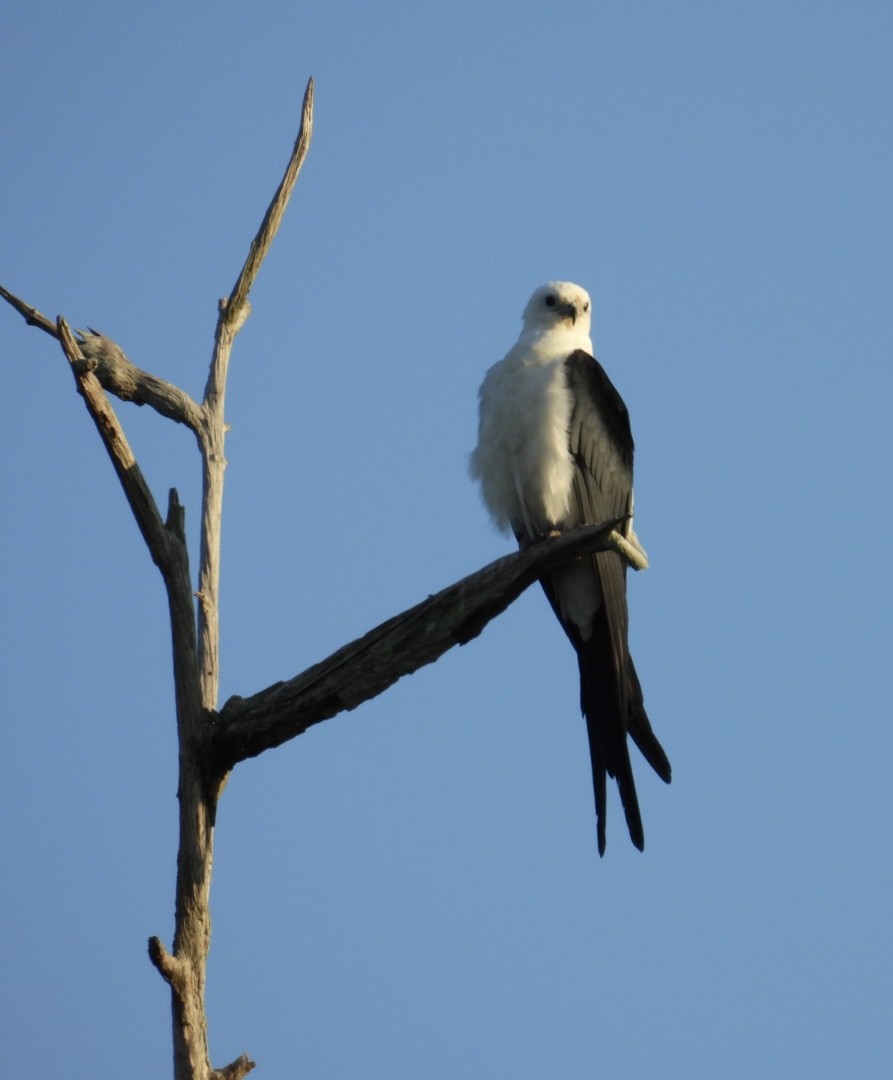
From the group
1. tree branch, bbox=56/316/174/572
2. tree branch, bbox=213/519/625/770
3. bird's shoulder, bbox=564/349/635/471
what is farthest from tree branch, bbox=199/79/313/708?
bird's shoulder, bbox=564/349/635/471

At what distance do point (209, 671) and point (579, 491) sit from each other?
5.77 ft

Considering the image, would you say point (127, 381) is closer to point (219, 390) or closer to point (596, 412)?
point (219, 390)

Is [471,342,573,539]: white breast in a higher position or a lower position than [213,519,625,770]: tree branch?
higher

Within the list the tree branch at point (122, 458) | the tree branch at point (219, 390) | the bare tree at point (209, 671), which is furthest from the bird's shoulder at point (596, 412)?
the tree branch at point (122, 458)

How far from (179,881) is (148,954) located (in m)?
0.43

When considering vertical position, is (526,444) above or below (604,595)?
above

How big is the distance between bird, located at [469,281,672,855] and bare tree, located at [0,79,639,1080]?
747 millimetres

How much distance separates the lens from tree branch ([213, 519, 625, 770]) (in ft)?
14.4

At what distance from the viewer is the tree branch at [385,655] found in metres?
4.39

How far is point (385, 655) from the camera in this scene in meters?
4.39

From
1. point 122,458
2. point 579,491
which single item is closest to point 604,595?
point 579,491

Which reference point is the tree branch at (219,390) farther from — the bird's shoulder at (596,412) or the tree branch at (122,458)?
the bird's shoulder at (596,412)

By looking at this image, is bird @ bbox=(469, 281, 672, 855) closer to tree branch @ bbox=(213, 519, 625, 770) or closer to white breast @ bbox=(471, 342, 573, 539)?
white breast @ bbox=(471, 342, 573, 539)

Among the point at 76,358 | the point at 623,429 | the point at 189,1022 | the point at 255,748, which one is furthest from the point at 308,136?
the point at 189,1022
